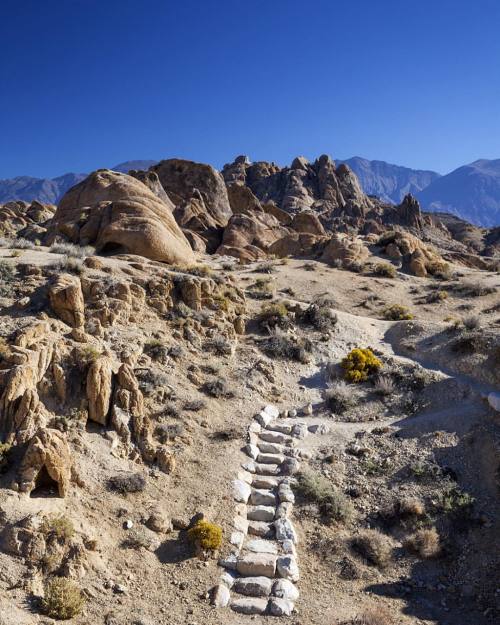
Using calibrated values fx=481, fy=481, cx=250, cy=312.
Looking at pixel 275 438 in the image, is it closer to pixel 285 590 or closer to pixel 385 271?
pixel 285 590

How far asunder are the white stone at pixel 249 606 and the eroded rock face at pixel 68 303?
746 cm

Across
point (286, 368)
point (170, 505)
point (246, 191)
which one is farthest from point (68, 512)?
point (246, 191)

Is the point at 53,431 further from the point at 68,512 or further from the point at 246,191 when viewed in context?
the point at 246,191

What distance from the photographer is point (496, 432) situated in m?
11.6

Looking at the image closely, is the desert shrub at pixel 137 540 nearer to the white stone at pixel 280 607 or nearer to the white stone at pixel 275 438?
the white stone at pixel 280 607

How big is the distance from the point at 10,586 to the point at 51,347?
4.96 metres

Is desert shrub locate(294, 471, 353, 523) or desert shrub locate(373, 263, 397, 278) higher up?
desert shrub locate(373, 263, 397, 278)

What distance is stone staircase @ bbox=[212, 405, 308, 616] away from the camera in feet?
25.7

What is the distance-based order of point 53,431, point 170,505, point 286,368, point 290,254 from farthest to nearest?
point 290,254
point 286,368
point 170,505
point 53,431

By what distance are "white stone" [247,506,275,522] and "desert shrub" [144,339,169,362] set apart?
16.8 feet

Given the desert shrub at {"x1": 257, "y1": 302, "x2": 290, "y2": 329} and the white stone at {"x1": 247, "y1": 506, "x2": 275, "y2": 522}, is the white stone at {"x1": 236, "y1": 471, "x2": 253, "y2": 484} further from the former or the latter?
the desert shrub at {"x1": 257, "y1": 302, "x2": 290, "y2": 329}

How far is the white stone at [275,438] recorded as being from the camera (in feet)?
39.9

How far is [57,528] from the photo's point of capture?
7375 mm

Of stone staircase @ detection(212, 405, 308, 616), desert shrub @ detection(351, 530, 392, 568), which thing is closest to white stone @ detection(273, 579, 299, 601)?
stone staircase @ detection(212, 405, 308, 616)
